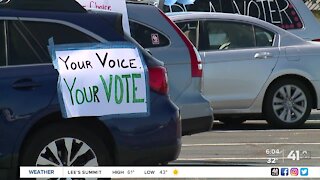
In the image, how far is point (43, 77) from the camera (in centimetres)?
595

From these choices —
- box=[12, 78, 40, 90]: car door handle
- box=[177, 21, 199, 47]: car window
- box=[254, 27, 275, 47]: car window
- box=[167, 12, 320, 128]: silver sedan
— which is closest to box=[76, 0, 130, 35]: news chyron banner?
box=[12, 78, 40, 90]: car door handle

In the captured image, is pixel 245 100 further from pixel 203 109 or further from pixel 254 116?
pixel 203 109

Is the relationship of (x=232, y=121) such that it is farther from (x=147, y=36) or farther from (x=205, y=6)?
(x=147, y=36)

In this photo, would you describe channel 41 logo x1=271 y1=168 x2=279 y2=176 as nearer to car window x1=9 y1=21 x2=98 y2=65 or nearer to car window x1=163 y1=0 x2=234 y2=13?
car window x1=9 y1=21 x2=98 y2=65

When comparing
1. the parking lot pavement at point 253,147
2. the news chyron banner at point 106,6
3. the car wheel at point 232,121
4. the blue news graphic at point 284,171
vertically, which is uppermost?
the news chyron banner at point 106,6

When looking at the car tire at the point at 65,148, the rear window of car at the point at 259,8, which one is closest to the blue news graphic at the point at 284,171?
the car tire at the point at 65,148

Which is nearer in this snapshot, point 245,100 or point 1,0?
point 1,0

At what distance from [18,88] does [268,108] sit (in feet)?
18.5

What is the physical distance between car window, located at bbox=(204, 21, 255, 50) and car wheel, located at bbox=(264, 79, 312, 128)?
78cm

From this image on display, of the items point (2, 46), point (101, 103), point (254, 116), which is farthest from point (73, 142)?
point (254, 116)

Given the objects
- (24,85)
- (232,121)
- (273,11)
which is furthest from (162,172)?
(273,11)

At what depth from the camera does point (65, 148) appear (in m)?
6.02

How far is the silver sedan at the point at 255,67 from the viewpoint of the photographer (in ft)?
34.6

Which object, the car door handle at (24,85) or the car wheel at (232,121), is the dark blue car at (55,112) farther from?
the car wheel at (232,121)
